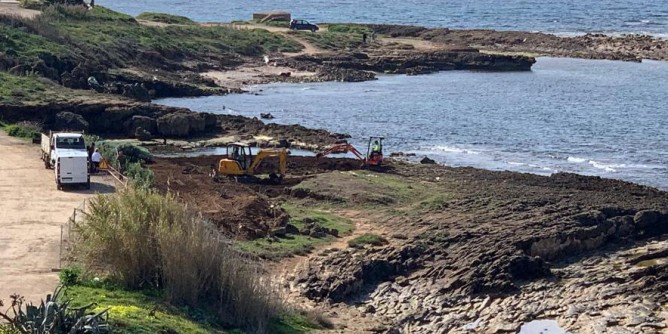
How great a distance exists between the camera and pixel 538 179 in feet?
154

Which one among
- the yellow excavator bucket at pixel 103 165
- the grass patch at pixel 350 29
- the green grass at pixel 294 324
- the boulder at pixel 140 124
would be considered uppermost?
the grass patch at pixel 350 29

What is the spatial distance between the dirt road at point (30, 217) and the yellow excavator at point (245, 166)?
5.72 meters

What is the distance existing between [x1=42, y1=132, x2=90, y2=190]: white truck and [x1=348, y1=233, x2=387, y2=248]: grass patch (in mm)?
8853

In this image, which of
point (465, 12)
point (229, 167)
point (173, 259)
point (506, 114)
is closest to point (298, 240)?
point (229, 167)

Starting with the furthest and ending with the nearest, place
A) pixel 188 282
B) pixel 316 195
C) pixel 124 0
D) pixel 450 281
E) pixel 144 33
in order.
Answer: pixel 124 0 < pixel 144 33 < pixel 316 195 < pixel 450 281 < pixel 188 282

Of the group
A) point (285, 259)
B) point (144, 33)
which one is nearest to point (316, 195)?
point (285, 259)

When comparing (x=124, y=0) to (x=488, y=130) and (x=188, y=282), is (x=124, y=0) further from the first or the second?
(x=188, y=282)

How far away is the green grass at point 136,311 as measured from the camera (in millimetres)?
23481

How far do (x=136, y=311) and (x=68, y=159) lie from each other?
1425 cm

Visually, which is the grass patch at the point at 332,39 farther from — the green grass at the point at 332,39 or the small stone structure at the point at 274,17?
the small stone structure at the point at 274,17

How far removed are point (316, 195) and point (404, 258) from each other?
8.80 metres

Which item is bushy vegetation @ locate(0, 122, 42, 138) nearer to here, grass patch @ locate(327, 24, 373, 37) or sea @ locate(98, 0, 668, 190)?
sea @ locate(98, 0, 668, 190)

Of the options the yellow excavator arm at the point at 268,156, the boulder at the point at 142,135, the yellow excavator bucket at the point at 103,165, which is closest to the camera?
the yellow excavator bucket at the point at 103,165

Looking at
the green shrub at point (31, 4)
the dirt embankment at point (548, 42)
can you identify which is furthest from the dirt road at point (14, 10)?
the dirt embankment at point (548, 42)
